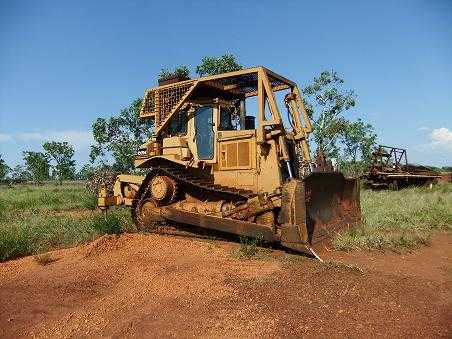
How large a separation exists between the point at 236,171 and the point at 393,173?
52.1 ft

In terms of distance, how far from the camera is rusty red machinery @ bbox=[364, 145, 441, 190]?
21.3 m

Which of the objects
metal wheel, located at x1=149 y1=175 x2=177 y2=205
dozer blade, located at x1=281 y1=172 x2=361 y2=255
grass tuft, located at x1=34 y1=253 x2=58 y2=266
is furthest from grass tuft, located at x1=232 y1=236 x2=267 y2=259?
grass tuft, located at x1=34 y1=253 x2=58 y2=266

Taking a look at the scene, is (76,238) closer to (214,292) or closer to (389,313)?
(214,292)

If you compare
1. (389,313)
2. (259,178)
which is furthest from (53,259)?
(389,313)

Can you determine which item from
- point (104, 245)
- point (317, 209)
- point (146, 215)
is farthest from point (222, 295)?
point (146, 215)

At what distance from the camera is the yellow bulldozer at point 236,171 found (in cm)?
691

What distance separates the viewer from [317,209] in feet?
24.5

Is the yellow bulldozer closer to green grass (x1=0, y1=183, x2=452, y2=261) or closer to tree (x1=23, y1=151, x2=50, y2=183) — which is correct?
green grass (x1=0, y1=183, x2=452, y2=261)

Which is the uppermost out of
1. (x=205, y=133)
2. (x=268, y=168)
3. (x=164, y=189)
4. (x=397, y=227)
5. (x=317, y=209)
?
(x=205, y=133)

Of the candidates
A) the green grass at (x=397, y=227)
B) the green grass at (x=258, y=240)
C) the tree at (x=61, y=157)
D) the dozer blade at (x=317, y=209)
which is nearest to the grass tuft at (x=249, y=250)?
the green grass at (x=258, y=240)

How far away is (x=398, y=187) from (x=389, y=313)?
19.4 metres

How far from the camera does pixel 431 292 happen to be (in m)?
4.76

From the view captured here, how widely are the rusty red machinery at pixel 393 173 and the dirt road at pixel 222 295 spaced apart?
15278 mm

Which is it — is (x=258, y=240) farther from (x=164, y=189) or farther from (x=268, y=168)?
(x=164, y=189)
